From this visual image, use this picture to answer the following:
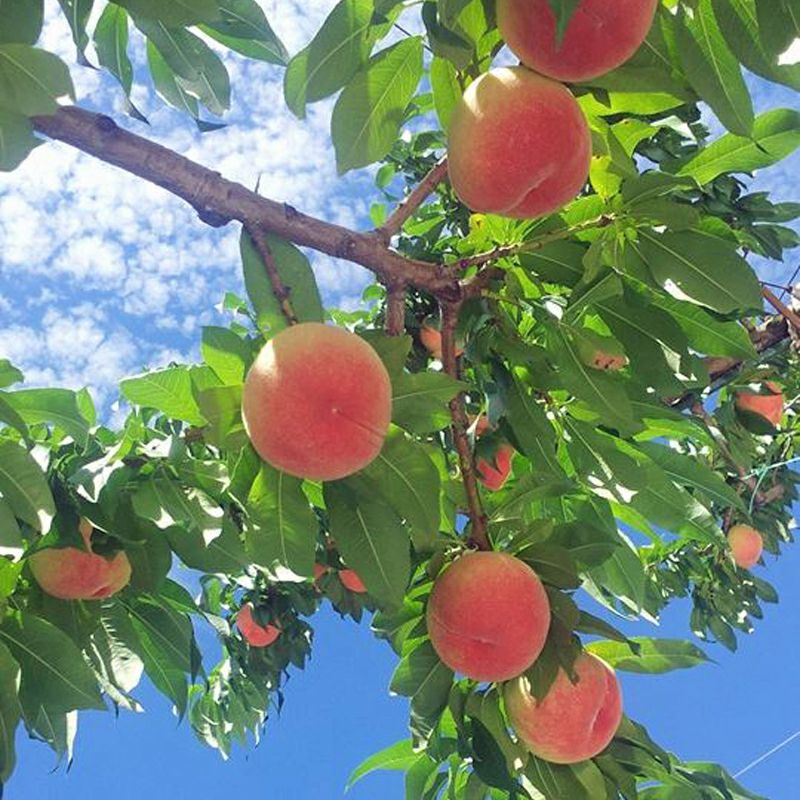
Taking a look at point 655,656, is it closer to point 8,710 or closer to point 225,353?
point 225,353

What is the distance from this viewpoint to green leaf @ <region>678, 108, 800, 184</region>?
1.62 metres

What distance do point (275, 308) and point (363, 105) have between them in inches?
13.2

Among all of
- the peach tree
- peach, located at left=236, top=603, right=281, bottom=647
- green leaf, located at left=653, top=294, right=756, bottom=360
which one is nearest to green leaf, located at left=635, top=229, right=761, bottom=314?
the peach tree

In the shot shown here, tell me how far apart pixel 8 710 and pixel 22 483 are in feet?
1.07

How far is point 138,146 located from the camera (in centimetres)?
142

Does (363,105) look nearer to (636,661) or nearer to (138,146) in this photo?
(138,146)

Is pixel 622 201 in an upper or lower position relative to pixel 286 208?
upper

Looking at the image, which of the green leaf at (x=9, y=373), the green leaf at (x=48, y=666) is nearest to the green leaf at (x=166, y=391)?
the green leaf at (x=9, y=373)

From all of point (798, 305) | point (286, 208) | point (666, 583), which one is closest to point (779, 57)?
point (286, 208)

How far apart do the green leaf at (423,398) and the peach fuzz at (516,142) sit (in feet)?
0.81

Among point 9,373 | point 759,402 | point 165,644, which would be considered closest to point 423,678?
point 165,644

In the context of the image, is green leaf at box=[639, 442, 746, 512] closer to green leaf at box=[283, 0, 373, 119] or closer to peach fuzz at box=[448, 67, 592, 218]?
peach fuzz at box=[448, 67, 592, 218]

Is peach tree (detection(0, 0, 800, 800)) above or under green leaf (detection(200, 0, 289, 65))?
under

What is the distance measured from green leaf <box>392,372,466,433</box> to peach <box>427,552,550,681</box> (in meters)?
0.25
